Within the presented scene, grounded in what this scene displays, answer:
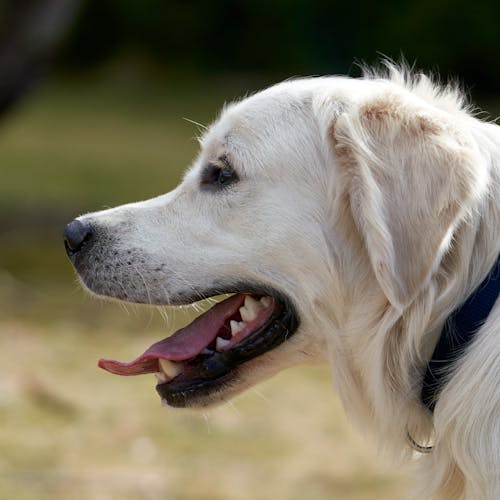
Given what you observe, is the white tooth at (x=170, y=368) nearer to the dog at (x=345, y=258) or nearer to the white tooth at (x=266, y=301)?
the dog at (x=345, y=258)

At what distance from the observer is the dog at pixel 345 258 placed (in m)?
2.70

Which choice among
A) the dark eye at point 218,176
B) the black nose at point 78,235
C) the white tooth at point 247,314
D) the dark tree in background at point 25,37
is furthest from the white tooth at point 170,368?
the dark tree in background at point 25,37

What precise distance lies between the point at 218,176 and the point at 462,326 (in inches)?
36.2

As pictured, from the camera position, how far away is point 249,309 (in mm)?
3207

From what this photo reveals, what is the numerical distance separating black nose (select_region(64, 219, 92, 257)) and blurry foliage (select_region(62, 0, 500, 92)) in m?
13.7

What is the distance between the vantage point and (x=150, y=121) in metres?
18.6

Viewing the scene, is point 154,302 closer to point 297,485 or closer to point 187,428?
point 297,485

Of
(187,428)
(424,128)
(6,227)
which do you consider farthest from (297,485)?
(6,227)

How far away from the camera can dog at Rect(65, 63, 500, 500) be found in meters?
2.70

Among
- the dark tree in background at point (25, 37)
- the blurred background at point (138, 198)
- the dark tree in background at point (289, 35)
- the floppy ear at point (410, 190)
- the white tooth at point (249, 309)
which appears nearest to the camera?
the floppy ear at point (410, 190)

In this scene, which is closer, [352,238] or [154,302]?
[352,238]

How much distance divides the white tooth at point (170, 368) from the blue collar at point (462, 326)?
0.82 meters

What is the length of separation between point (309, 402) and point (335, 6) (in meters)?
13.2

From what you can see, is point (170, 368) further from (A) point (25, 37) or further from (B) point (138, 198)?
(B) point (138, 198)
